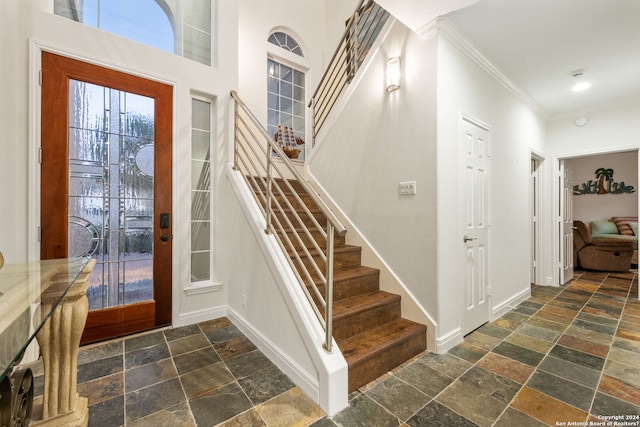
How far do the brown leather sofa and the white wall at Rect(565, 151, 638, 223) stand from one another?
1778 mm

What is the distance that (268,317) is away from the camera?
2119mm

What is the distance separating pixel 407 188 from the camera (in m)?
2.41

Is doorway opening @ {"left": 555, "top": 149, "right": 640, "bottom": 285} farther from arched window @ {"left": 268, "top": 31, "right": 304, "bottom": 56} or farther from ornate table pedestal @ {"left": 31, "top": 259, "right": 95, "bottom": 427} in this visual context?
ornate table pedestal @ {"left": 31, "top": 259, "right": 95, "bottom": 427}

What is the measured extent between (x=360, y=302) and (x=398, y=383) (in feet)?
2.08

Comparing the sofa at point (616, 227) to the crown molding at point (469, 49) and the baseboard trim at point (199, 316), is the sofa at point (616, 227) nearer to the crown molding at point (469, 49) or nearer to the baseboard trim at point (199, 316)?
the crown molding at point (469, 49)

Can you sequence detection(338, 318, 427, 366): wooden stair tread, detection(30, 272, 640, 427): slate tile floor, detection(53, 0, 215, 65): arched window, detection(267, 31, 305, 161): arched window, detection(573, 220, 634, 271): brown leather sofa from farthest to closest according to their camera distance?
detection(573, 220, 634, 271): brown leather sofa < detection(267, 31, 305, 161): arched window < detection(53, 0, 215, 65): arched window < detection(338, 318, 427, 366): wooden stair tread < detection(30, 272, 640, 427): slate tile floor

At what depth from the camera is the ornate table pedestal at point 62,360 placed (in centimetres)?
130

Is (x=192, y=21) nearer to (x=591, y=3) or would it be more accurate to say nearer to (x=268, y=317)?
(x=268, y=317)

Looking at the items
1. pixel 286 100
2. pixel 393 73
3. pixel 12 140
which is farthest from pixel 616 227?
pixel 12 140

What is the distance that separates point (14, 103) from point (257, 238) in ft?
6.33

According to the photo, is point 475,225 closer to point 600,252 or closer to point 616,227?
point 600,252

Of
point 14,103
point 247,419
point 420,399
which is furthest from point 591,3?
point 14,103

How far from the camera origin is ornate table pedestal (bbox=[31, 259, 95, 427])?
4.25 ft

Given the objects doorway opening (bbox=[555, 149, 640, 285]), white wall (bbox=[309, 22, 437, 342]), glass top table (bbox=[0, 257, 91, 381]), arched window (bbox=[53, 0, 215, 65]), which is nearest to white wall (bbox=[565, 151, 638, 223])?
doorway opening (bbox=[555, 149, 640, 285])
